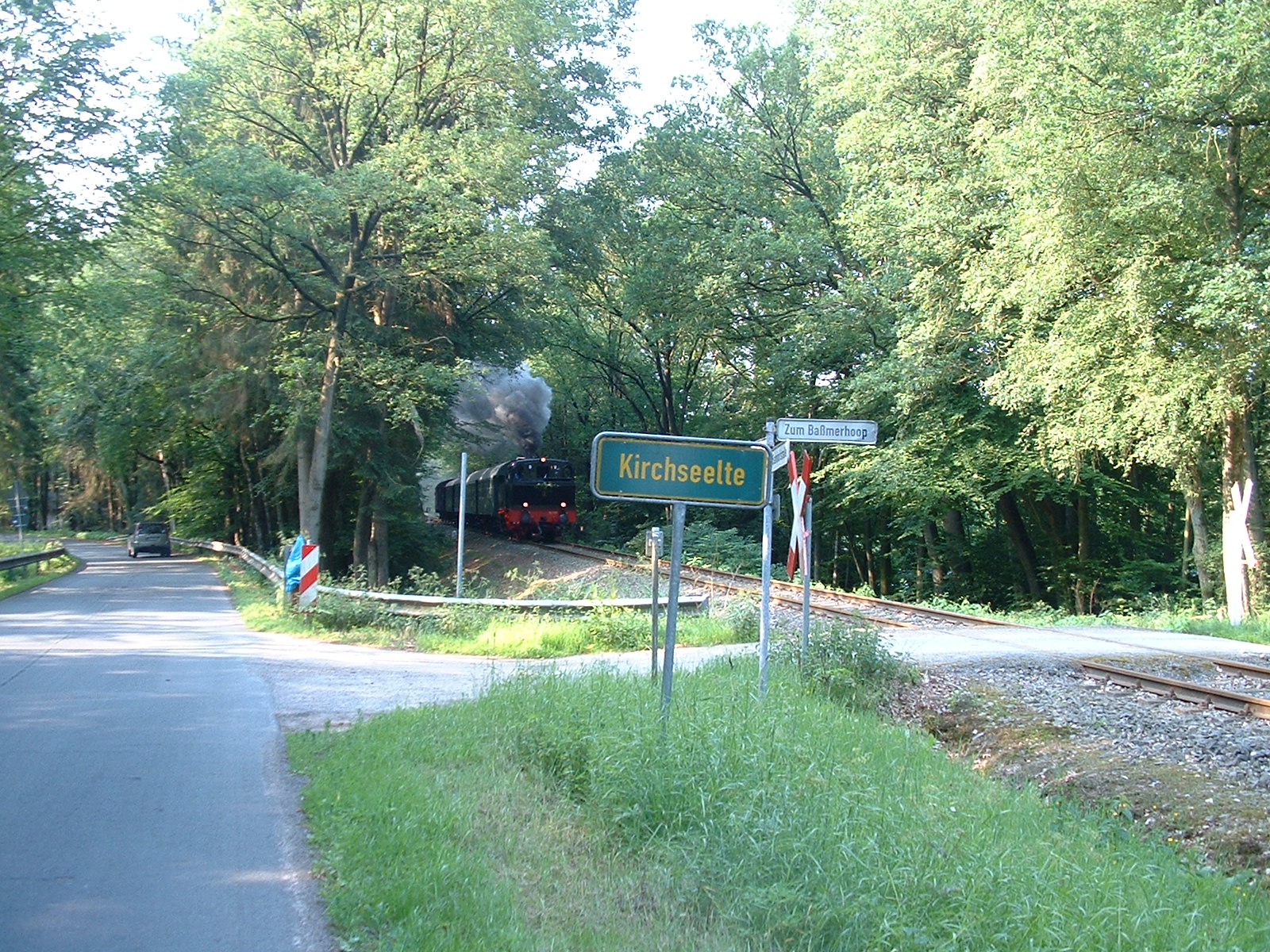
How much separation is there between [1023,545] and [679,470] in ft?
89.3

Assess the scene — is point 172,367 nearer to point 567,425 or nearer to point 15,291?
point 15,291

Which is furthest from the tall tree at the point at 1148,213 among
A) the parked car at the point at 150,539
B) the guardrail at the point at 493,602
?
the parked car at the point at 150,539

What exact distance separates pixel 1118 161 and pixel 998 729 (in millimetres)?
12187

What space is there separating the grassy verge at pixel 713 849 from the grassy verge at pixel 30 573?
21243mm

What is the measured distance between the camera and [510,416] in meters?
41.6

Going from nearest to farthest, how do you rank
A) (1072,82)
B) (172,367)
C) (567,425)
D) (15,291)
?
(1072,82) → (15,291) → (172,367) → (567,425)

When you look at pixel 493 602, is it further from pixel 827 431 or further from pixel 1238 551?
pixel 1238 551

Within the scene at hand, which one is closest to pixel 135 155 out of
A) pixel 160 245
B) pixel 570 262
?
pixel 160 245

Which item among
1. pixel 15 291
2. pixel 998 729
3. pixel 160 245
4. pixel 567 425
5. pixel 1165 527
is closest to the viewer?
pixel 998 729

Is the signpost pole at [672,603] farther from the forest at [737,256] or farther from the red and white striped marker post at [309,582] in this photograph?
the forest at [737,256]

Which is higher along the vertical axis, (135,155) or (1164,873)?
(135,155)

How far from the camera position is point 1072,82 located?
1833cm

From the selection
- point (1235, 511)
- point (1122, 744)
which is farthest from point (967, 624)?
point (1122, 744)

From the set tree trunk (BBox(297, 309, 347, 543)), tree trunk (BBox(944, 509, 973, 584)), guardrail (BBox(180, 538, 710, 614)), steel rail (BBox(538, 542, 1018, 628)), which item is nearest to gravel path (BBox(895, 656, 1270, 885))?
steel rail (BBox(538, 542, 1018, 628))
